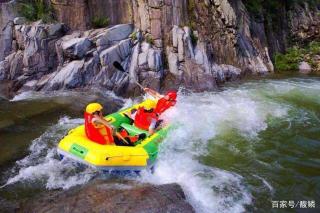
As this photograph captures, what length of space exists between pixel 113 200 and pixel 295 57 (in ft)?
56.0

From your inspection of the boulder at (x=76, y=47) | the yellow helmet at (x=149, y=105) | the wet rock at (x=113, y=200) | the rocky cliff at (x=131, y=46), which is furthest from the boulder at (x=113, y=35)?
the wet rock at (x=113, y=200)

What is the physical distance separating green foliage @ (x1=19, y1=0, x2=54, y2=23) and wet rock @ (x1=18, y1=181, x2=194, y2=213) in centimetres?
907

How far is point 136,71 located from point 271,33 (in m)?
10.4

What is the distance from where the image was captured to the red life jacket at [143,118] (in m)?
9.45

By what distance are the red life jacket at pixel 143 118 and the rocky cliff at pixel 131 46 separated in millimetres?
4178

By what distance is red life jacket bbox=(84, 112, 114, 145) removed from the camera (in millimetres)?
7818

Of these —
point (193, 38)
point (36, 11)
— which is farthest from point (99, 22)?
point (193, 38)

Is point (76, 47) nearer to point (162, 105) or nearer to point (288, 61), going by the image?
point (162, 105)

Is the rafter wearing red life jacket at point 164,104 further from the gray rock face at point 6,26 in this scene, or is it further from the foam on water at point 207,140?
the gray rock face at point 6,26

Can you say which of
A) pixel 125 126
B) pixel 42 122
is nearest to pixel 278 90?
pixel 125 126

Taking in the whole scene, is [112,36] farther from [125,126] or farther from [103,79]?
[125,126]

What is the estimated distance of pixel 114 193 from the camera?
6387mm

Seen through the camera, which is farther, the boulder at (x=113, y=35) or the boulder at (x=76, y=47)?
the boulder at (x=113, y=35)

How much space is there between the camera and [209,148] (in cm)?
926
